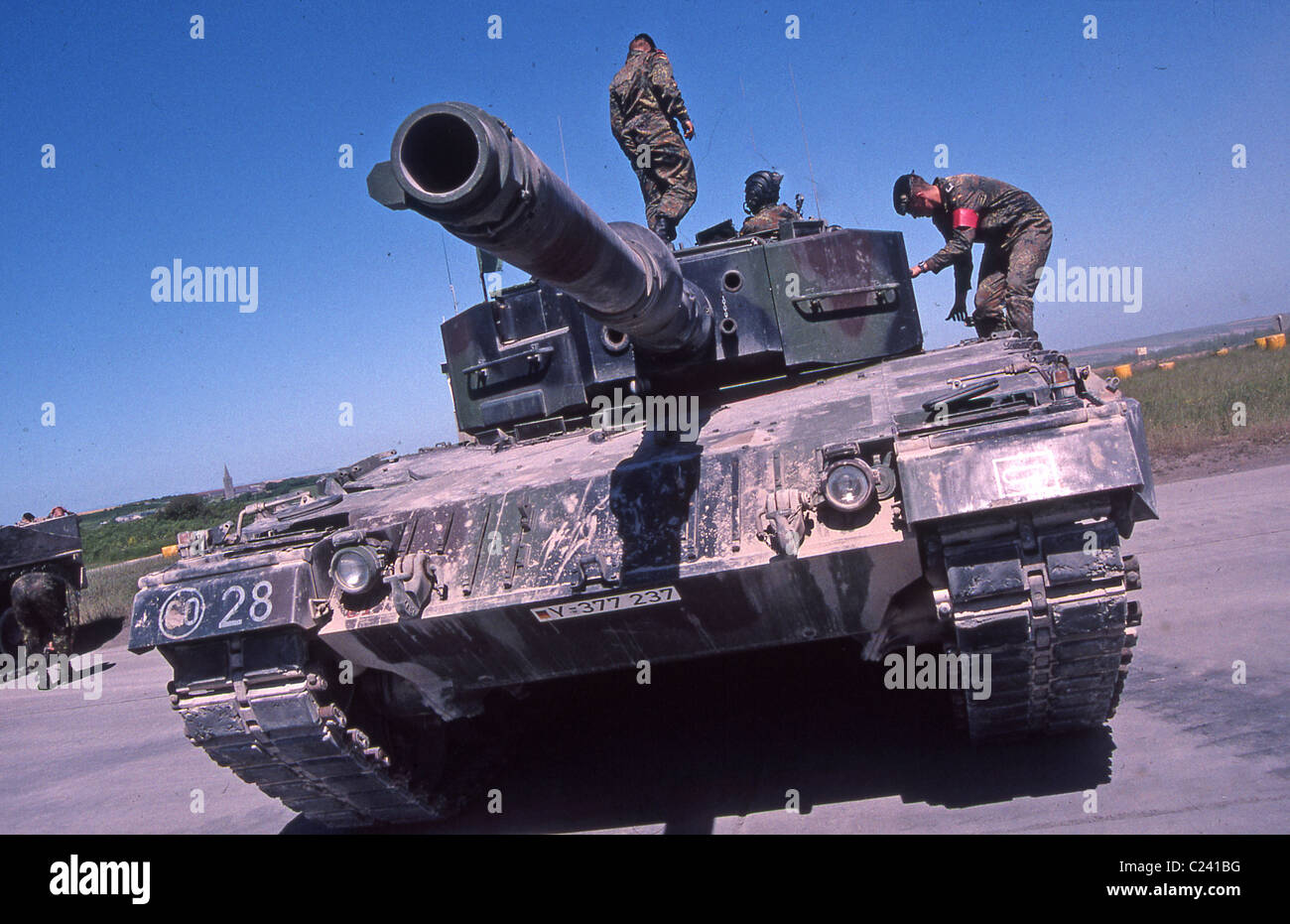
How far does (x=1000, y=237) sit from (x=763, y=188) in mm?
2125

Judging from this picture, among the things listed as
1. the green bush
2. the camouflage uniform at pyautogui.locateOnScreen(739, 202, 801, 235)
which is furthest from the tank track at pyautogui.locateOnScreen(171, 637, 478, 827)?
the green bush

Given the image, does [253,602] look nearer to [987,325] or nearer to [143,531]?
[987,325]

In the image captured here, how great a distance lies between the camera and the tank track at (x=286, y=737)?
476 centimetres

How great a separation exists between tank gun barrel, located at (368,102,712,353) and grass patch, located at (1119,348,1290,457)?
44.3ft

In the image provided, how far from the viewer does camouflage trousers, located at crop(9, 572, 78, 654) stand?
1316 cm

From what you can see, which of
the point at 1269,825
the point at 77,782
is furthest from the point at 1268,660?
the point at 77,782

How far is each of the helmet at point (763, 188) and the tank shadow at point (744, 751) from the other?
402 centimetres

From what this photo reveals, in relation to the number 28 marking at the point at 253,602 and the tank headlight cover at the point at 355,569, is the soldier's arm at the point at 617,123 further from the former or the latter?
the number 28 marking at the point at 253,602

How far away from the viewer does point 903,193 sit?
888 cm

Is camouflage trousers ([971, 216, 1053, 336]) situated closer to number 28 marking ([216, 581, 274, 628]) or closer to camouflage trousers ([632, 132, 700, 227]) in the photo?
camouflage trousers ([632, 132, 700, 227])

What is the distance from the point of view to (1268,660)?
598cm

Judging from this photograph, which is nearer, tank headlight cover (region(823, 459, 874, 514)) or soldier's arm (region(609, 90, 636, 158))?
tank headlight cover (region(823, 459, 874, 514))
